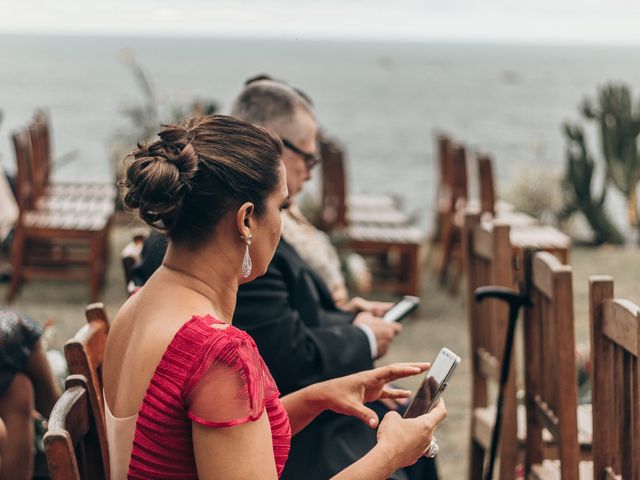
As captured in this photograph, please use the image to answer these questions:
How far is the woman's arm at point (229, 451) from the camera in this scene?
1678 mm

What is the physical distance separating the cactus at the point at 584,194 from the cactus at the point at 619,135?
0.19 m

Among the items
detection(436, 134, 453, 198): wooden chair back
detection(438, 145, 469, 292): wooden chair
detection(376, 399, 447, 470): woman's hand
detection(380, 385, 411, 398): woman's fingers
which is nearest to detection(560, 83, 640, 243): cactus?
detection(436, 134, 453, 198): wooden chair back

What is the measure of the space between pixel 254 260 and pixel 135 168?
0.96 ft

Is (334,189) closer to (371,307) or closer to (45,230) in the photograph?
(45,230)

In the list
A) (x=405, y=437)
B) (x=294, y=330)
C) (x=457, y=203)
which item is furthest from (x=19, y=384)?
(x=457, y=203)

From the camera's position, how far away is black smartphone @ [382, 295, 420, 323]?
3.30 m

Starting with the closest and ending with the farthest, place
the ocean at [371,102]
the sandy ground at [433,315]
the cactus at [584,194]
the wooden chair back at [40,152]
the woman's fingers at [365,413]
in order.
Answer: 1. the woman's fingers at [365,413]
2. the sandy ground at [433,315]
3. the wooden chair back at [40,152]
4. the cactus at [584,194]
5. the ocean at [371,102]

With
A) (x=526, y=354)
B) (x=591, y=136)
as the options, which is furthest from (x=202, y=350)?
(x=591, y=136)

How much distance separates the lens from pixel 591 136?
47.6 m

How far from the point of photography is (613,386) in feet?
7.75

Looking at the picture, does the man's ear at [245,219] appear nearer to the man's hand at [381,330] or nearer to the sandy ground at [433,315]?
the man's hand at [381,330]

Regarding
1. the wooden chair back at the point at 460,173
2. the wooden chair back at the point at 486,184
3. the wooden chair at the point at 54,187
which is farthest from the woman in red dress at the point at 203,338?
the wooden chair back at the point at 460,173

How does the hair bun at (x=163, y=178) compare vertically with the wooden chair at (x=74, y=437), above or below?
above

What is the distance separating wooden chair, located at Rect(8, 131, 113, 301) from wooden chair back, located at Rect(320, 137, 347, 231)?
1591 mm
